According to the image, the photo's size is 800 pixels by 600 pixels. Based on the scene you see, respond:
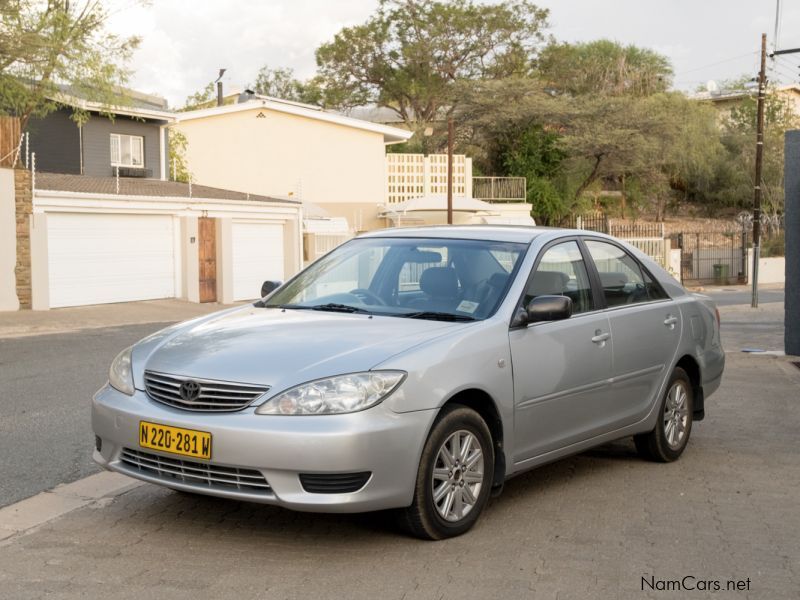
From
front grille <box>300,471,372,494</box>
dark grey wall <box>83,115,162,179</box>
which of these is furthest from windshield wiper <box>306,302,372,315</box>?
dark grey wall <box>83,115,162,179</box>

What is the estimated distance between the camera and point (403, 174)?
152 feet

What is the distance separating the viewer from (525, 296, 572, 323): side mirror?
5.92 metres

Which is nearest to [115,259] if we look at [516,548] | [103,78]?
[103,78]

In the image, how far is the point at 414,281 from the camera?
20.9ft

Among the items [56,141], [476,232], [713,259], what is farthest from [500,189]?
[476,232]

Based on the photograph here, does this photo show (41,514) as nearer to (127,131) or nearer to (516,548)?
(516,548)

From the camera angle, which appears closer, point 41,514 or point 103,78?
point 41,514

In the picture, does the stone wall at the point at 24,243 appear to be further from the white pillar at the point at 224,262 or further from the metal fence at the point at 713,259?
the metal fence at the point at 713,259

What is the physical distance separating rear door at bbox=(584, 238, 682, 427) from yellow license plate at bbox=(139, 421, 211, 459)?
2.82 meters

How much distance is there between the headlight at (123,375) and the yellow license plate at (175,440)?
0.31 metres

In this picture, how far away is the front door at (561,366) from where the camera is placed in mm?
5926

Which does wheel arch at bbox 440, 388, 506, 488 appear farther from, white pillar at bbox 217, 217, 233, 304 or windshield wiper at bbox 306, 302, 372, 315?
white pillar at bbox 217, 217, 233, 304

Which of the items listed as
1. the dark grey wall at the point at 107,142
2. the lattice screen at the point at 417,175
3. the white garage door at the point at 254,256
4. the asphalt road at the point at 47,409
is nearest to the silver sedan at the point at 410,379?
the asphalt road at the point at 47,409

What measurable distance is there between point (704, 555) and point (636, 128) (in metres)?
47.2
